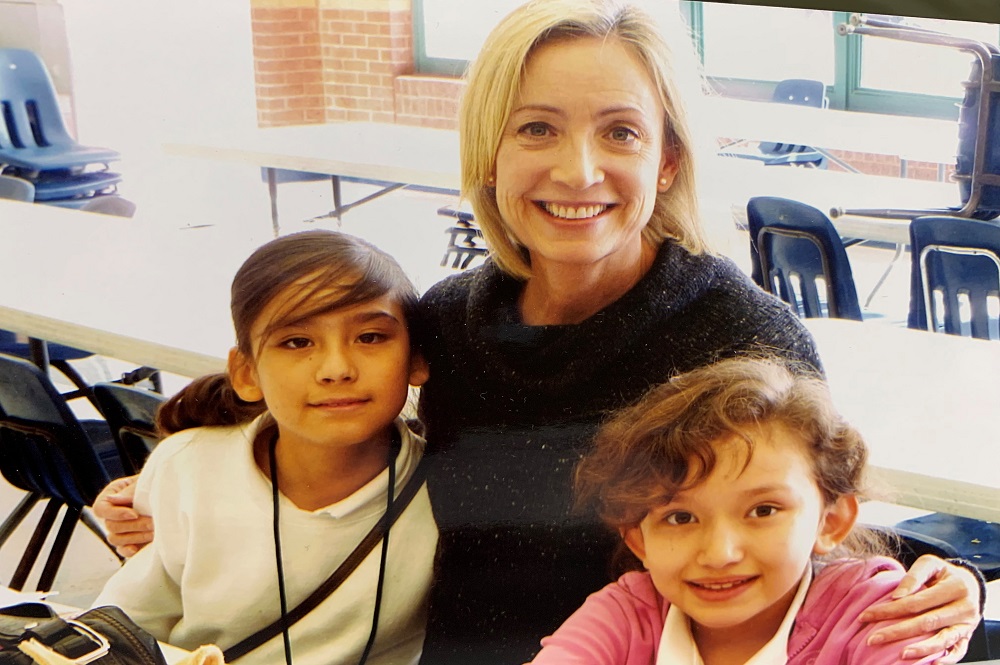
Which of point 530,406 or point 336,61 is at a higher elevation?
point 336,61

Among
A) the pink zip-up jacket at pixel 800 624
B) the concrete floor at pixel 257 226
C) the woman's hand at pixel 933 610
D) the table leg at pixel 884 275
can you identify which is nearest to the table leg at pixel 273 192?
the concrete floor at pixel 257 226

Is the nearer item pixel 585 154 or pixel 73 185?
pixel 585 154

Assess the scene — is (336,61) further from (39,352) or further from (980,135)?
(980,135)

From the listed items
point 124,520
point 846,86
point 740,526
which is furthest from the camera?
point 124,520

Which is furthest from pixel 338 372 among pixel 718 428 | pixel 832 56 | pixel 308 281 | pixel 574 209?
pixel 832 56

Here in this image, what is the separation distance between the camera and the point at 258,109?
1420mm

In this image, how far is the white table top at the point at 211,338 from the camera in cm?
122

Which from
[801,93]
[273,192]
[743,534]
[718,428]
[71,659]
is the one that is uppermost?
[801,93]

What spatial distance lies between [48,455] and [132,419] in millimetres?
173

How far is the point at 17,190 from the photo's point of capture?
155 centimetres

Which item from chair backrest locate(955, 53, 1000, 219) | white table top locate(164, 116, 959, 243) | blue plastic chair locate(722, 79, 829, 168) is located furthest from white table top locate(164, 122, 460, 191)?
chair backrest locate(955, 53, 1000, 219)

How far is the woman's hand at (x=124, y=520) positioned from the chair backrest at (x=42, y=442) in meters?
0.04

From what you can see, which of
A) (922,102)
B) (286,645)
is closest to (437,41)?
(922,102)

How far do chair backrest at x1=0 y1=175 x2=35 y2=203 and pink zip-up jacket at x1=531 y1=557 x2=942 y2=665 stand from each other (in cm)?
89
